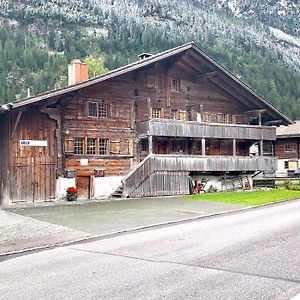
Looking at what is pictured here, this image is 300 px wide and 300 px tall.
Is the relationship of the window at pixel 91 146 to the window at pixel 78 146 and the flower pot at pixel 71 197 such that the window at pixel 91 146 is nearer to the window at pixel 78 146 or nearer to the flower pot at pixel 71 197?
the window at pixel 78 146

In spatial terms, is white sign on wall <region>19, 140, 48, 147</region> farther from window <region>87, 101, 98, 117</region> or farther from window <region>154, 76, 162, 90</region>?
window <region>154, 76, 162, 90</region>

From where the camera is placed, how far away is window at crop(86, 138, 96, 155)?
31362 millimetres

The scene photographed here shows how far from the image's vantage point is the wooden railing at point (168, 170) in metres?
31.2

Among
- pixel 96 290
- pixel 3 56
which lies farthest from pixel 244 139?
pixel 3 56

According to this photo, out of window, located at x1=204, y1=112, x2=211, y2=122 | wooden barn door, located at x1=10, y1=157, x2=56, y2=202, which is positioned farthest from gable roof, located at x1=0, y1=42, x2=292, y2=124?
wooden barn door, located at x1=10, y1=157, x2=56, y2=202

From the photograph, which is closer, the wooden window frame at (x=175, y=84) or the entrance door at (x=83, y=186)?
the entrance door at (x=83, y=186)

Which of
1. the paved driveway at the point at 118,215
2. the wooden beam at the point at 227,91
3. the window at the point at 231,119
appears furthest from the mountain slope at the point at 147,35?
the paved driveway at the point at 118,215

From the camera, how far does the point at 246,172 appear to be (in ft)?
129

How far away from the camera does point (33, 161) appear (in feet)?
94.2

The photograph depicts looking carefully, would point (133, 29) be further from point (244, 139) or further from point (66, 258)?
point (66, 258)

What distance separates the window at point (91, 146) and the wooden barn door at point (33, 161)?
8.01ft

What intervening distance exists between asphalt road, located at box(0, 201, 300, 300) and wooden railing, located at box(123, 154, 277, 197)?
54.1 ft

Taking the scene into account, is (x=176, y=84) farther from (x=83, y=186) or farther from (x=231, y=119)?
(x=83, y=186)

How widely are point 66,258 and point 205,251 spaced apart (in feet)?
10.2
